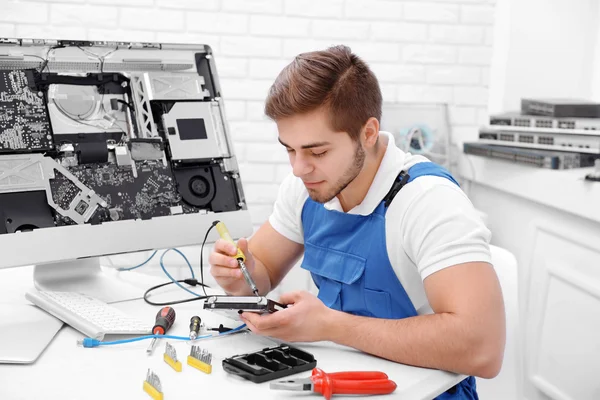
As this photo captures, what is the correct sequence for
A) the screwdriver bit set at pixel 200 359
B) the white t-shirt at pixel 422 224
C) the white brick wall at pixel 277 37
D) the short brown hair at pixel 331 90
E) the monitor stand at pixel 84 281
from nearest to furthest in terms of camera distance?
the screwdriver bit set at pixel 200 359 < the white t-shirt at pixel 422 224 < the short brown hair at pixel 331 90 < the monitor stand at pixel 84 281 < the white brick wall at pixel 277 37

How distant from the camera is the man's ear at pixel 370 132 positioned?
1466 mm

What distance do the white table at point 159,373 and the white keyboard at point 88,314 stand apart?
30 millimetres

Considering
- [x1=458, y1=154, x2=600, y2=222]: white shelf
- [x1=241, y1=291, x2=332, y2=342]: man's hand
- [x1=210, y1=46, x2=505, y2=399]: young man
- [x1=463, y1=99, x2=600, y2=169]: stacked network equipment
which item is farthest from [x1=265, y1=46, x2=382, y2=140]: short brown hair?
[x1=463, y1=99, x2=600, y2=169]: stacked network equipment

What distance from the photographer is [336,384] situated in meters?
1.06

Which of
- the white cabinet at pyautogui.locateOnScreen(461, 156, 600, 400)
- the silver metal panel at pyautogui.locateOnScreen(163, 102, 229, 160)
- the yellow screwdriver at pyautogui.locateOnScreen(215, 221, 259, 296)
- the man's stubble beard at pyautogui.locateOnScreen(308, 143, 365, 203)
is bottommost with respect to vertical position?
the white cabinet at pyautogui.locateOnScreen(461, 156, 600, 400)

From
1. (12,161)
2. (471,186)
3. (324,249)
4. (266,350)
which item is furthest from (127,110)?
(471,186)

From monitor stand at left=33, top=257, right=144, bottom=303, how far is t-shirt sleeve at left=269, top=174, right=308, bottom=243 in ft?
1.22

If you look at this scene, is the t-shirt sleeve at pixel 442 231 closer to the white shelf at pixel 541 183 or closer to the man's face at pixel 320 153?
the man's face at pixel 320 153

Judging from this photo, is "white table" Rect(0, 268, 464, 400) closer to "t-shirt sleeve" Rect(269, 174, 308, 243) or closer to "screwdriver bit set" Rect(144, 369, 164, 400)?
"screwdriver bit set" Rect(144, 369, 164, 400)

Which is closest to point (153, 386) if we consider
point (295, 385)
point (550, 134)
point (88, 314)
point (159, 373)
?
point (159, 373)

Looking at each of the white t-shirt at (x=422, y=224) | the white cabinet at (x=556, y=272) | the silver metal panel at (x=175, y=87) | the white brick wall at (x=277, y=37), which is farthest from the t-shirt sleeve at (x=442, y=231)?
the white brick wall at (x=277, y=37)

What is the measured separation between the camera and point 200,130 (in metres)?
1.70

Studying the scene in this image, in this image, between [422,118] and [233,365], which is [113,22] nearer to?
[422,118]

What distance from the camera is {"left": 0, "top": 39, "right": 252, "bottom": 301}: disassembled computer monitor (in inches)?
57.9
